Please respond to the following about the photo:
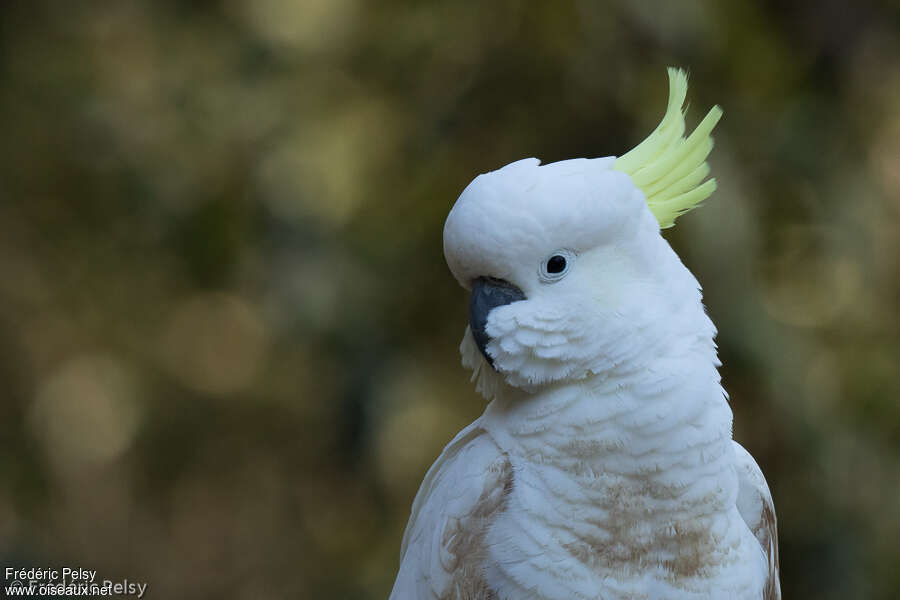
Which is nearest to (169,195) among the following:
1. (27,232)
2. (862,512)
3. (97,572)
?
(27,232)

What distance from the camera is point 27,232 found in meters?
2.25

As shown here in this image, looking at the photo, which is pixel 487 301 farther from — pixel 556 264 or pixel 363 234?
pixel 363 234

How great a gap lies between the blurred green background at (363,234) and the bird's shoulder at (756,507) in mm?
926

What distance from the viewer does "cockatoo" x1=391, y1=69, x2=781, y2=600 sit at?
857 millimetres

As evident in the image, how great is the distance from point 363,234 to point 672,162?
1.18 meters

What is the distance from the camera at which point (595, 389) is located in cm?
88

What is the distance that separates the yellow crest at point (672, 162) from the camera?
931 mm

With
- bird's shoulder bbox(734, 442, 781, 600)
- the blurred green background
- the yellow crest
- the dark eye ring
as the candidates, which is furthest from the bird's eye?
the blurred green background

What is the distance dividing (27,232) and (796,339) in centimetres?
190

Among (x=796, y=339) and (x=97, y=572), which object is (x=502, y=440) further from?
(x=97, y=572)

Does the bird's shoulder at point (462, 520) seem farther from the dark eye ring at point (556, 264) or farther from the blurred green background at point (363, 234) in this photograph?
the blurred green background at point (363, 234)

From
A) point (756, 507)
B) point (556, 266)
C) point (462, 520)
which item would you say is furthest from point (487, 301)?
point (756, 507)

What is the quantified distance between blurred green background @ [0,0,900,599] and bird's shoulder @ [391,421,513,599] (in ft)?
3.28

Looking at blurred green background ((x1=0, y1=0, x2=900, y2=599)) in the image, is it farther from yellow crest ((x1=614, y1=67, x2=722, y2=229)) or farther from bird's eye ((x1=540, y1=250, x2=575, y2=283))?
bird's eye ((x1=540, y1=250, x2=575, y2=283))
